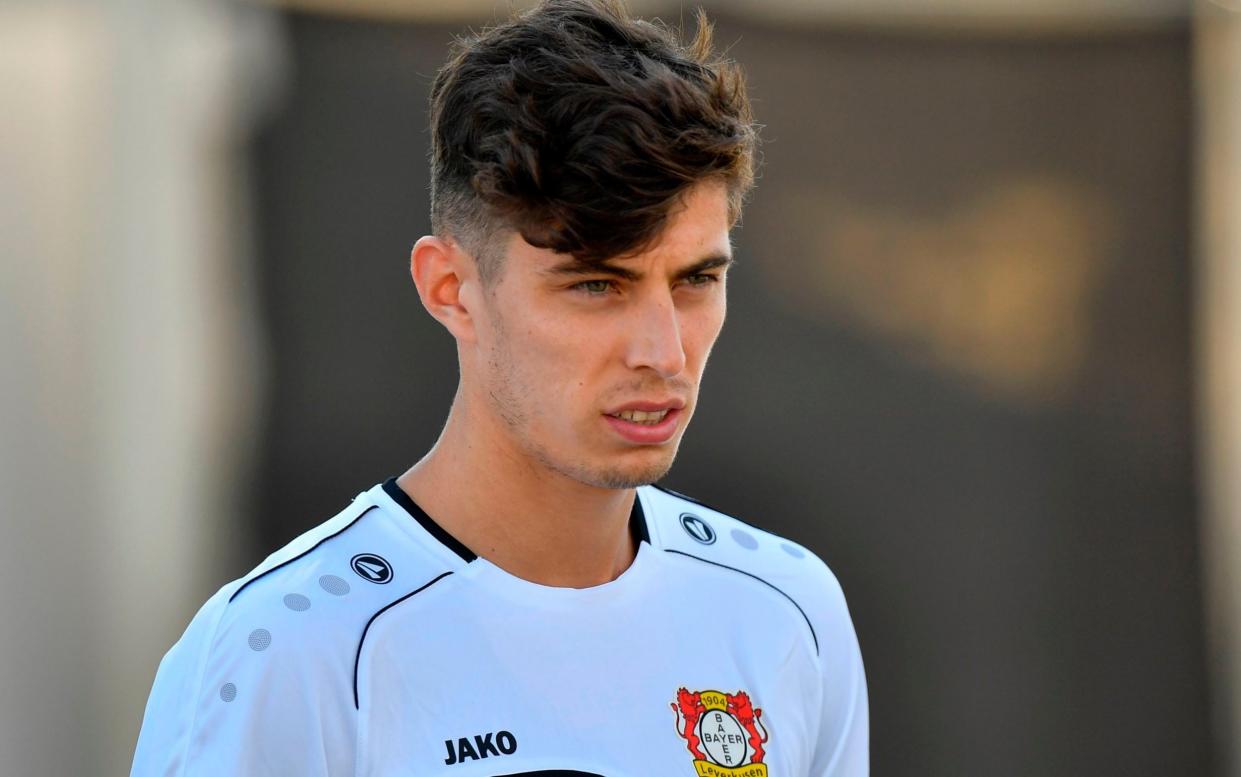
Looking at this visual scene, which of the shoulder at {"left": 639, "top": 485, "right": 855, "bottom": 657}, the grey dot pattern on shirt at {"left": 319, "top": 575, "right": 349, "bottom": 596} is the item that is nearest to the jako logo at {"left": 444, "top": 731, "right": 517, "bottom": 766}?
the grey dot pattern on shirt at {"left": 319, "top": 575, "right": 349, "bottom": 596}

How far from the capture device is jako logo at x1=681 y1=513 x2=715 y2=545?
2.09 m

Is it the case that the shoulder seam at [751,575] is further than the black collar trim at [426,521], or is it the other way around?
the shoulder seam at [751,575]

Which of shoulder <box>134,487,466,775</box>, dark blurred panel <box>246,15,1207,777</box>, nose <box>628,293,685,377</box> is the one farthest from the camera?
dark blurred panel <box>246,15,1207,777</box>

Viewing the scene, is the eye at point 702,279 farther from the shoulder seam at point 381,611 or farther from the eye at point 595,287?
the shoulder seam at point 381,611

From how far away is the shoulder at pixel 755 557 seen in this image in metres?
2.04

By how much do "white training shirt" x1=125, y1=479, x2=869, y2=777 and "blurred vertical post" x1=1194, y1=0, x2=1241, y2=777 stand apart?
231 centimetres

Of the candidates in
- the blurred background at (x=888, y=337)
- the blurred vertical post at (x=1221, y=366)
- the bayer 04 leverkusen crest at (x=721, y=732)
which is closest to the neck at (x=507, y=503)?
the bayer 04 leverkusen crest at (x=721, y=732)

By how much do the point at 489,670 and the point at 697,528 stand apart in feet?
1.62

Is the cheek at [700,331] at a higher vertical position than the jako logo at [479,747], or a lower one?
higher

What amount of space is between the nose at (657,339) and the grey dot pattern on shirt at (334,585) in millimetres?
447

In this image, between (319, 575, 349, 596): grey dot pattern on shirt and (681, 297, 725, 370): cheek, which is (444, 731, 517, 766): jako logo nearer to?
(319, 575, 349, 596): grey dot pattern on shirt

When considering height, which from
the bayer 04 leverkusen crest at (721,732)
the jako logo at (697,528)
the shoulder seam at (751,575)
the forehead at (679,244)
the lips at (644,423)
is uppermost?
the forehead at (679,244)

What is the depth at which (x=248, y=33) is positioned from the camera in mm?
3646

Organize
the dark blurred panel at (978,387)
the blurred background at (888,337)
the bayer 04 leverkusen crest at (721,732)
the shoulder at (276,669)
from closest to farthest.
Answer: the shoulder at (276,669), the bayer 04 leverkusen crest at (721,732), the blurred background at (888,337), the dark blurred panel at (978,387)
